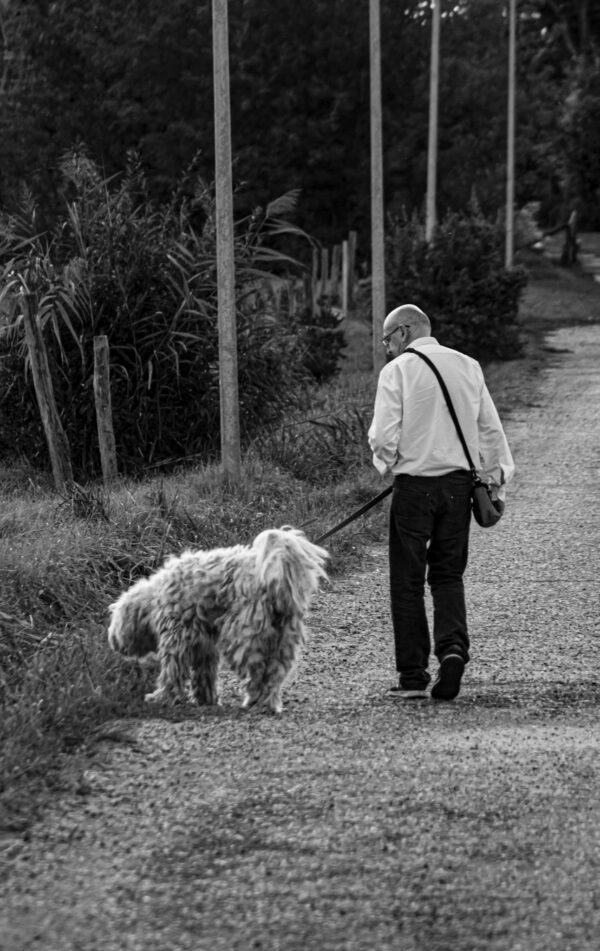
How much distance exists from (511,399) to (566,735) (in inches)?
641

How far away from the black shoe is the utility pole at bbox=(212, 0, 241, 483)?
6.72 metres

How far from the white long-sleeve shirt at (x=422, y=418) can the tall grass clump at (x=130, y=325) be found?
7660 mm

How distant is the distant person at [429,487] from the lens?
7363 mm

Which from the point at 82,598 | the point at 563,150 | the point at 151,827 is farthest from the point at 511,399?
the point at 563,150

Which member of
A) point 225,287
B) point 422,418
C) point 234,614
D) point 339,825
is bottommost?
point 339,825

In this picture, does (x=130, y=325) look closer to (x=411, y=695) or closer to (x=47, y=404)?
(x=47, y=404)

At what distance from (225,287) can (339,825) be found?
9209mm

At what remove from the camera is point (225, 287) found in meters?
14.0

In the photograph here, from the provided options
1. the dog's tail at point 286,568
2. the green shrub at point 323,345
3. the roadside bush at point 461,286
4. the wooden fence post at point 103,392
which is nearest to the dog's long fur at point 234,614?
the dog's tail at point 286,568

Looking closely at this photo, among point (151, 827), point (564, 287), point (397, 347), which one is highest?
point (397, 347)

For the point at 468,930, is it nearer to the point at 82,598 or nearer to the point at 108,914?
the point at 108,914

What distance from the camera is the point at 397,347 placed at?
7668mm

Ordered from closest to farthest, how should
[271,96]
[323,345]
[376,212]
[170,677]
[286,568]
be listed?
1. [286,568]
2. [170,677]
3. [376,212]
4. [323,345]
5. [271,96]

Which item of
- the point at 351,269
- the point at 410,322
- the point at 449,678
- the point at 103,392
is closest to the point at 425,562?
the point at 449,678
